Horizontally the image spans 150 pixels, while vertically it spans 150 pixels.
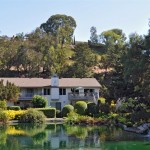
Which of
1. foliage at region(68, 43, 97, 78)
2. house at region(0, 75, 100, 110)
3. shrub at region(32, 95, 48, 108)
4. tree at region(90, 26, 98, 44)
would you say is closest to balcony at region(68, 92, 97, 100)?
house at region(0, 75, 100, 110)

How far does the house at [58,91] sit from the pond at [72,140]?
74.2 ft

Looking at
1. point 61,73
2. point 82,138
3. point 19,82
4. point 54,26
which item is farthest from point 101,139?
point 54,26

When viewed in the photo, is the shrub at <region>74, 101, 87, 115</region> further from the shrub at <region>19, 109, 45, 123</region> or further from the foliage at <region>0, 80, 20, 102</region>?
the foliage at <region>0, 80, 20, 102</region>

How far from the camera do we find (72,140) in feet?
99.2

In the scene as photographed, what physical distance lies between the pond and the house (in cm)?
2262

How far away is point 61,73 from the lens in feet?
255

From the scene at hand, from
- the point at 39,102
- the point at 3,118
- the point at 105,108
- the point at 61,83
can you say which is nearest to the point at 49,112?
the point at 39,102

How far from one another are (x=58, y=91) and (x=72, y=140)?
29840 mm

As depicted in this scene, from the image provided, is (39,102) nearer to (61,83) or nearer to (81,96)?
(81,96)

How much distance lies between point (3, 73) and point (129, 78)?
1837 inches

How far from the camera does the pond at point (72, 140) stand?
1051 inches

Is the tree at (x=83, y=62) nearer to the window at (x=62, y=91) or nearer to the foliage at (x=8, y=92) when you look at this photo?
the window at (x=62, y=91)

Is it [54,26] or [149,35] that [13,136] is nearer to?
[149,35]

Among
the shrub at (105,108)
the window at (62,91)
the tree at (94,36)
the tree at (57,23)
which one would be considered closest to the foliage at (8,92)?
the window at (62,91)
